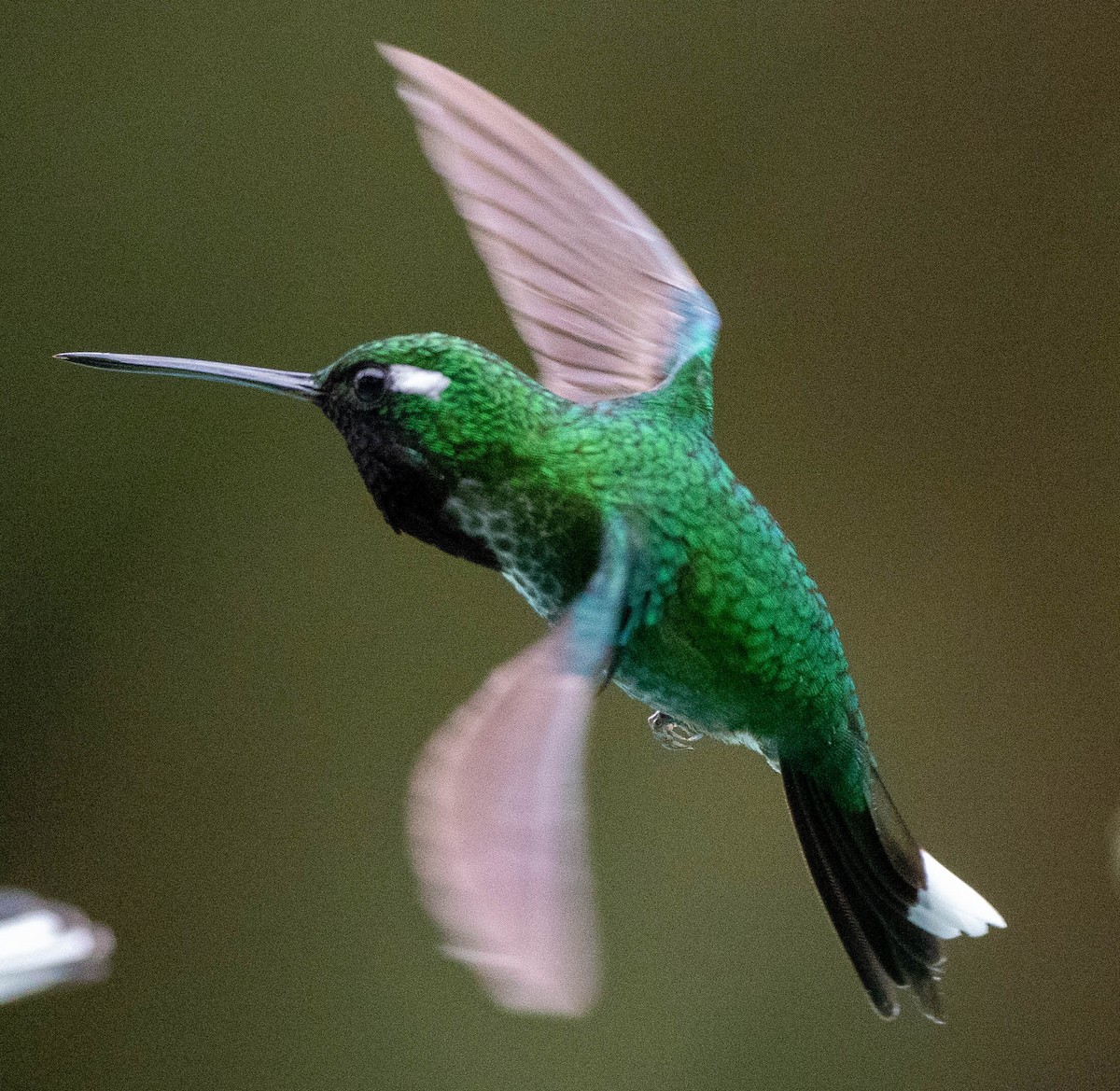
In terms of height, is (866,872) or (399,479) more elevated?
(399,479)

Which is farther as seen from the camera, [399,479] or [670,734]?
[670,734]

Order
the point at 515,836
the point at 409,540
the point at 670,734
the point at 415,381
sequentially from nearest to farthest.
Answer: the point at 515,836, the point at 415,381, the point at 670,734, the point at 409,540

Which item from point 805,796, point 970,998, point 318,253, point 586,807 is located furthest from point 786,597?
point 970,998

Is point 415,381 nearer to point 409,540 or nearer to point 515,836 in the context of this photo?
point 515,836

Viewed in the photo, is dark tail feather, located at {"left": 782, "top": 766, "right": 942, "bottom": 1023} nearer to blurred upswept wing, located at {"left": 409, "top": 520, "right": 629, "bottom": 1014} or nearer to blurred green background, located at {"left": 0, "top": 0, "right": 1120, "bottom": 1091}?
blurred upswept wing, located at {"left": 409, "top": 520, "right": 629, "bottom": 1014}

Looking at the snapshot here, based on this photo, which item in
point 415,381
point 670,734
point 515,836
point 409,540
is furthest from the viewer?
point 409,540

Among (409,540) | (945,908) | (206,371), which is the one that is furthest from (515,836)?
(409,540)

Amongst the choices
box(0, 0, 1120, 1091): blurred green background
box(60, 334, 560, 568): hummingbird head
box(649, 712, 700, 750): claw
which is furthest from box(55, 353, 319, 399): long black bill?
box(0, 0, 1120, 1091): blurred green background
